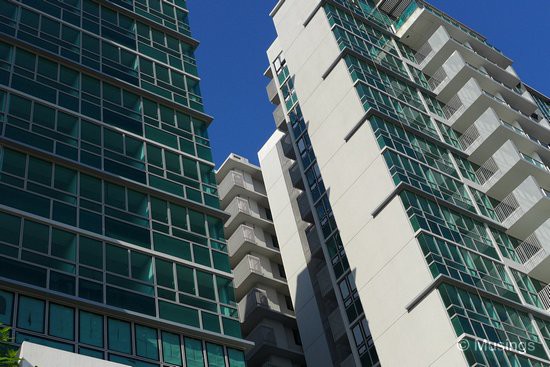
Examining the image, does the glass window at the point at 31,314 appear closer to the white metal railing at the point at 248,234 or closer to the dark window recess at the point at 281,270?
the white metal railing at the point at 248,234

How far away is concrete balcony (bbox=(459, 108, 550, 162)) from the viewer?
44.0 meters

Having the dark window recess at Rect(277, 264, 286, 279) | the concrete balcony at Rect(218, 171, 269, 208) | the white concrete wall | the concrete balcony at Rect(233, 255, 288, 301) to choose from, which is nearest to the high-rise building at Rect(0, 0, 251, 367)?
the white concrete wall

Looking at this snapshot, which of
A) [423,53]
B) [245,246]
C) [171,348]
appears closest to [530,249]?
[423,53]

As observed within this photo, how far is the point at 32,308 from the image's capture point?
72.8 feet

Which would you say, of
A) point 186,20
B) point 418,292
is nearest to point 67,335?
point 418,292

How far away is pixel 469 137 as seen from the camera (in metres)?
45.7

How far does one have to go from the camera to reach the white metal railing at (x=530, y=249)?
39062mm

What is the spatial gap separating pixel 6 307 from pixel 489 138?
3015cm

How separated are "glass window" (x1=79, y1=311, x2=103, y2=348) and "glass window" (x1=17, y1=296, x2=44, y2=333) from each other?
1.21 meters

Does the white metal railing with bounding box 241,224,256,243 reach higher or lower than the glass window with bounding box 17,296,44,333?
higher

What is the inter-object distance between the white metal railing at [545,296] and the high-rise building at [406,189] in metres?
0.08

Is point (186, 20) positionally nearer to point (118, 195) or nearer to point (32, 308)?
point (118, 195)

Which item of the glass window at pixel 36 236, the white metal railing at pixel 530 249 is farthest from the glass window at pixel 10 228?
the white metal railing at pixel 530 249

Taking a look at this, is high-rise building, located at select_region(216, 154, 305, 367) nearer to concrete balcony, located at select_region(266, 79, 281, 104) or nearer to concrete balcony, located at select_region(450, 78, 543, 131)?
concrete balcony, located at select_region(266, 79, 281, 104)
